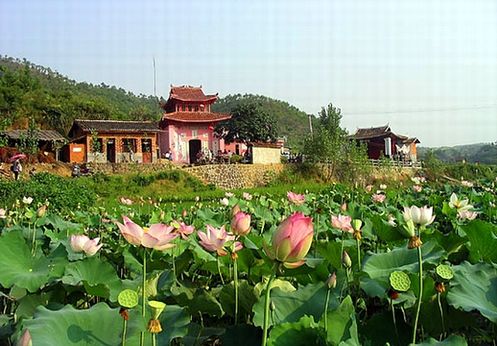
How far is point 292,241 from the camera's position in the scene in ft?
2.53

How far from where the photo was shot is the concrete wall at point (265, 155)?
2270cm

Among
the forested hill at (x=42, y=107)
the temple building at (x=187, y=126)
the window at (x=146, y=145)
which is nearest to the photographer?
the window at (x=146, y=145)

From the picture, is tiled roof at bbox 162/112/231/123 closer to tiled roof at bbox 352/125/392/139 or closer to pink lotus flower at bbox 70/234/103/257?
tiled roof at bbox 352/125/392/139

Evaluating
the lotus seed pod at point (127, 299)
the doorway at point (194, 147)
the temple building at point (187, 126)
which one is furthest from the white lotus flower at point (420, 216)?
the doorway at point (194, 147)

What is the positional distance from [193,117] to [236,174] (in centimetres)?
436

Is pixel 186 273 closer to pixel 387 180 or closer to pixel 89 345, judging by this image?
pixel 89 345

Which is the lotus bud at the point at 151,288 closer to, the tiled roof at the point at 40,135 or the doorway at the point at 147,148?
the doorway at the point at 147,148

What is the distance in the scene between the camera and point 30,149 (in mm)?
20781

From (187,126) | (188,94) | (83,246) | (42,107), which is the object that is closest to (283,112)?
(42,107)

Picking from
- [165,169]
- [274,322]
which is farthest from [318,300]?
[165,169]

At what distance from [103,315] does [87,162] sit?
828 inches

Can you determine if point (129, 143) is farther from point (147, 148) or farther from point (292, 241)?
point (292, 241)

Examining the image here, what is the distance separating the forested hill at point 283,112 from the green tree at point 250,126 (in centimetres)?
2456

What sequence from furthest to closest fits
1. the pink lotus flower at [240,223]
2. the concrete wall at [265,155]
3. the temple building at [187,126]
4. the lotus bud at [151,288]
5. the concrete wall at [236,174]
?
the temple building at [187,126] < the concrete wall at [265,155] < the concrete wall at [236,174] < the pink lotus flower at [240,223] < the lotus bud at [151,288]
